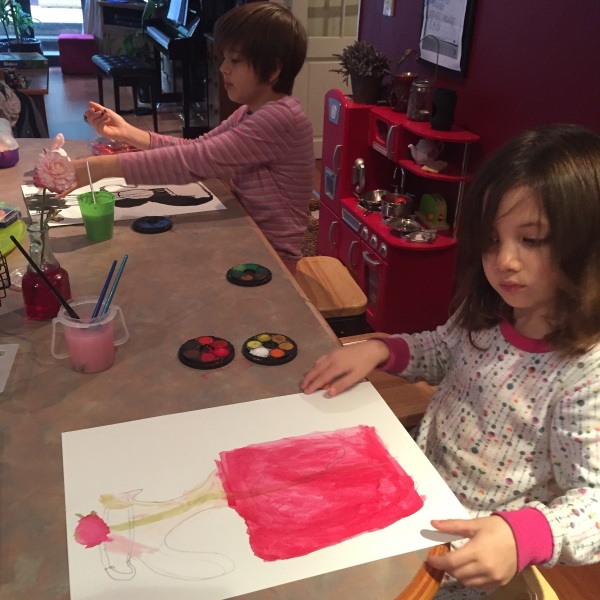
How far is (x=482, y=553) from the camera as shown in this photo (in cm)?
67

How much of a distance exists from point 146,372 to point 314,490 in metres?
0.32

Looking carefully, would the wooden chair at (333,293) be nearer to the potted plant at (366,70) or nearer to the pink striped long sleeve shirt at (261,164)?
the pink striped long sleeve shirt at (261,164)

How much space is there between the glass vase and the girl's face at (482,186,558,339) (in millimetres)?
689

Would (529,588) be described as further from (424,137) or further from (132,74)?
(132,74)

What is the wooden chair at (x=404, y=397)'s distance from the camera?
1269 mm

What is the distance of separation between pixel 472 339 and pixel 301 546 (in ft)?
1.59

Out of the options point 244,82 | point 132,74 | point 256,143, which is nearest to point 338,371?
point 256,143

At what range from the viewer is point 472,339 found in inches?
39.2

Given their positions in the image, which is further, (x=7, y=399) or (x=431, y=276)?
(x=431, y=276)

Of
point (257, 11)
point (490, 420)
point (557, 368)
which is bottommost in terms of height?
point (490, 420)

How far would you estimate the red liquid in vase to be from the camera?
3.26 ft

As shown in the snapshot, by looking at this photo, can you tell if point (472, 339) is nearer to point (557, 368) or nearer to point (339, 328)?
point (557, 368)

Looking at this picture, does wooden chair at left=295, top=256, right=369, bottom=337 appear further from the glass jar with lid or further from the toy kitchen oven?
the glass jar with lid

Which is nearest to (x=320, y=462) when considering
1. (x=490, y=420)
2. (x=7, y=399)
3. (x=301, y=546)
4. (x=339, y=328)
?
(x=301, y=546)
